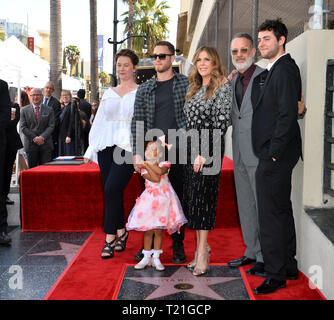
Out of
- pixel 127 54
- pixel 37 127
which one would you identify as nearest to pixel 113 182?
pixel 127 54

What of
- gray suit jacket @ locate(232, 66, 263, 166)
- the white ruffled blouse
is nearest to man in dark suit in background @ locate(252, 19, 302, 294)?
gray suit jacket @ locate(232, 66, 263, 166)

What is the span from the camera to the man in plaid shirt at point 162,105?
4129 mm

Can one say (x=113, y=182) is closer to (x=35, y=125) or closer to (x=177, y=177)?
(x=177, y=177)

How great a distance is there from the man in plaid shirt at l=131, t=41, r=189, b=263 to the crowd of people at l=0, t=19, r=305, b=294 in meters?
0.01

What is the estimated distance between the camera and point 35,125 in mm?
8250

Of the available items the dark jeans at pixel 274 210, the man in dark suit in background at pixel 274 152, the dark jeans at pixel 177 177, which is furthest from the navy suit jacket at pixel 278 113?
the dark jeans at pixel 177 177

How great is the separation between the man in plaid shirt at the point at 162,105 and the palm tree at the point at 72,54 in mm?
85043

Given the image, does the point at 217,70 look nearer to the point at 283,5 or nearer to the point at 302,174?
the point at 302,174

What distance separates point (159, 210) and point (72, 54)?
8639 centimetres

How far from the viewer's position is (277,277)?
11.8 ft

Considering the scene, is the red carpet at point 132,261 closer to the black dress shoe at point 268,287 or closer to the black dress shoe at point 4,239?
the black dress shoe at point 268,287

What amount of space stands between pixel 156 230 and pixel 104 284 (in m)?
0.75

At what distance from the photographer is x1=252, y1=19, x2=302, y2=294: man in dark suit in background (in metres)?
3.46
